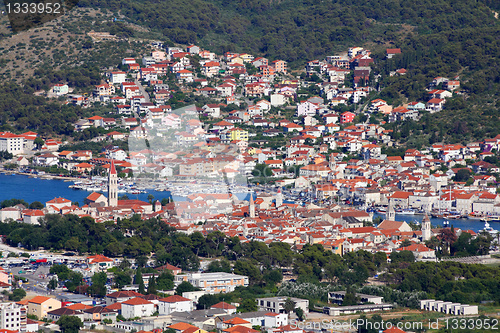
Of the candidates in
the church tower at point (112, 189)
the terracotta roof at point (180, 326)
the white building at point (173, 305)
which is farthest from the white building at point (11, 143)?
the terracotta roof at point (180, 326)

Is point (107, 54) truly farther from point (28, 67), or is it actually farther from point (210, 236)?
point (210, 236)

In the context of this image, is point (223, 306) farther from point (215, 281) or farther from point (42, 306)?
Result: point (42, 306)

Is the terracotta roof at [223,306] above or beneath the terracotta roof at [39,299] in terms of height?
beneath

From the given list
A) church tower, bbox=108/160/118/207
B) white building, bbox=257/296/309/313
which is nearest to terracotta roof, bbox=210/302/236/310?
white building, bbox=257/296/309/313

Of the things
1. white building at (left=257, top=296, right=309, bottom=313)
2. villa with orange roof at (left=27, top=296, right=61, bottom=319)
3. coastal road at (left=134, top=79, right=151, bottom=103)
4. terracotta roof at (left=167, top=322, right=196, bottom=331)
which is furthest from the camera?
coastal road at (left=134, top=79, right=151, bottom=103)

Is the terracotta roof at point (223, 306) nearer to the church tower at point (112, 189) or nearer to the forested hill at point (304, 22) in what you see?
the church tower at point (112, 189)

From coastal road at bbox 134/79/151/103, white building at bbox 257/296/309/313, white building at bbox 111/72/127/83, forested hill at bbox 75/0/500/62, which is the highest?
forested hill at bbox 75/0/500/62

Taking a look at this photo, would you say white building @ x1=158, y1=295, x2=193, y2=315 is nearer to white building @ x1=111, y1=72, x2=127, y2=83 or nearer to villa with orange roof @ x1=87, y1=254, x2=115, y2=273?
villa with orange roof @ x1=87, y1=254, x2=115, y2=273

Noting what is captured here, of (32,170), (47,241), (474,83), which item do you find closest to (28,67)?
(32,170)
